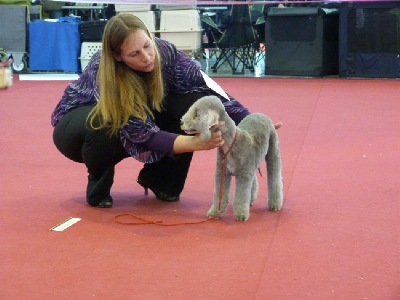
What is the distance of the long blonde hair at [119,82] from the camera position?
7.37 feet

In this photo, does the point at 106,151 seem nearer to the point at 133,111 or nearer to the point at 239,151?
the point at 133,111

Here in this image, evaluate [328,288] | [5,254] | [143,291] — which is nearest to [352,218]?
[328,288]

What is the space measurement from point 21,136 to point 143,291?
234 cm

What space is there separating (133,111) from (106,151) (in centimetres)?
20

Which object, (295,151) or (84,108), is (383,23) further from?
(84,108)

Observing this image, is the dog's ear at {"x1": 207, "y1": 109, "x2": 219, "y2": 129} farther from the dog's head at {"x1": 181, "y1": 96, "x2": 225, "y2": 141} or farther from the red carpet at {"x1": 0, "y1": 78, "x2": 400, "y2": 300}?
the red carpet at {"x1": 0, "y1": 78, "x2": 400, "y2": 300}

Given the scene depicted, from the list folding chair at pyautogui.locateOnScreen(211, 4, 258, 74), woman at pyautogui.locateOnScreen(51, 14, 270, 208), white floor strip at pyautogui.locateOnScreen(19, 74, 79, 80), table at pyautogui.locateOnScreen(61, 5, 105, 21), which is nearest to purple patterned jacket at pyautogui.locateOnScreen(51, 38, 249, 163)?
woman at pyautogui.locateOnScreen(51, 14, 270, 208)

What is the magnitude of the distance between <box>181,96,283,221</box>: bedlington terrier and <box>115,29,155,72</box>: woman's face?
26cm

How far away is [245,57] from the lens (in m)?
7.68

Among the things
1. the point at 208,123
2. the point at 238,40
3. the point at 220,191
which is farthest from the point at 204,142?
the point at 238,40

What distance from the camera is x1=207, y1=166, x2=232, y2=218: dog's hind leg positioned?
2299mm

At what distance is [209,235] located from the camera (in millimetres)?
2180

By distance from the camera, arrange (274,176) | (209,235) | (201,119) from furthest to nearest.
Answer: (274,176) → (209,235) → (201,119)

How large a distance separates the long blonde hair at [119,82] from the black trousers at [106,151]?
8cm
